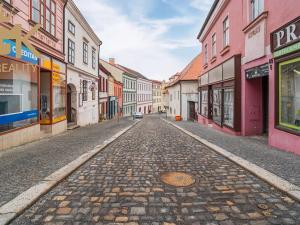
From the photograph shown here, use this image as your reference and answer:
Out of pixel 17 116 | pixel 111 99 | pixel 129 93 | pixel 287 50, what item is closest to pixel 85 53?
pixel 17 116

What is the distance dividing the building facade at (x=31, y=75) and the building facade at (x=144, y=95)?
43.7 meters

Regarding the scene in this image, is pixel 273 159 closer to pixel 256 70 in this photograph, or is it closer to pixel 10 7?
pixel 256 70

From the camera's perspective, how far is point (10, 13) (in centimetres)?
797

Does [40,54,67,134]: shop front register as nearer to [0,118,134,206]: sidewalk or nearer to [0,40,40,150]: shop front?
[0,40,40,150]: shop front

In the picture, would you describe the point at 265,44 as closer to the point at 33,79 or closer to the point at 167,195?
the point at 167,195

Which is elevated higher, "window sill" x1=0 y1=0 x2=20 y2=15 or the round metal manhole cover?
"window sill" x1=0 y1=0 x2=20 y2=15

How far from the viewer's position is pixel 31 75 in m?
9.67

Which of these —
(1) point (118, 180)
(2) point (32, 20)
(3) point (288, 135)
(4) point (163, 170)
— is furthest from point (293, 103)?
(2) point (32, 20)

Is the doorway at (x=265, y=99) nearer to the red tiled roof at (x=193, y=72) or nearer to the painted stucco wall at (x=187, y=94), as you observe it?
the painted stucco wall at (x=187, y=94)

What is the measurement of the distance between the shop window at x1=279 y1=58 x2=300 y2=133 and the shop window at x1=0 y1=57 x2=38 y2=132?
8862mm

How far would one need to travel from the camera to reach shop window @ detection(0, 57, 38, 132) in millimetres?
7652

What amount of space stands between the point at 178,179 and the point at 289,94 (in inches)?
188

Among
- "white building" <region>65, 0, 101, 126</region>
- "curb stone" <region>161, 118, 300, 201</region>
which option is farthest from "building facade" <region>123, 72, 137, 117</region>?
"curb stone" <region>161, 118, 300, 201</region>

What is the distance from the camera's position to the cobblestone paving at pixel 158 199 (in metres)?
3.19
